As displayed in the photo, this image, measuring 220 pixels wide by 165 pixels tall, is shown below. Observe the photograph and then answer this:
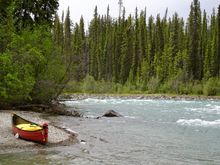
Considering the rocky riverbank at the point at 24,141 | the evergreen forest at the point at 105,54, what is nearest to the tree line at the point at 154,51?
the evergreen forest at the point at 105,54

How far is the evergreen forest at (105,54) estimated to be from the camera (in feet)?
114

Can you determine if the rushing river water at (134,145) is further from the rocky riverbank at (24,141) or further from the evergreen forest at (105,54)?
the evergreen forest at (105,54)

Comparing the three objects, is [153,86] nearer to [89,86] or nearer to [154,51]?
[89,86]

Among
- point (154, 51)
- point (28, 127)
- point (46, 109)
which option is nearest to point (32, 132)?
point (28, 127)

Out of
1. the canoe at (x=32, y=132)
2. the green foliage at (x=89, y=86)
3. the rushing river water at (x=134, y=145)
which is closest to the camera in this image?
the rushing river water at (x=134, y=145)

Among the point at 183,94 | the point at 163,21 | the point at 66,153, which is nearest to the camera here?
the point at 66,153

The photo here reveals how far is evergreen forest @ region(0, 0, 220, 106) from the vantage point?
34750 mm

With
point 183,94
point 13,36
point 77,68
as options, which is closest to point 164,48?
point 183,94

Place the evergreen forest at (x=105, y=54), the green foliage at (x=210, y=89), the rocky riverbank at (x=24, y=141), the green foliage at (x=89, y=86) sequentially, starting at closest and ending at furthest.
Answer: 1. the rocky riverbank at (x=24, y=141)
2. the evergreen forest at (x=105, y=54)
3. the green foliage at (x=210, y=89)
4. the green foliage at (x=89, y=86)

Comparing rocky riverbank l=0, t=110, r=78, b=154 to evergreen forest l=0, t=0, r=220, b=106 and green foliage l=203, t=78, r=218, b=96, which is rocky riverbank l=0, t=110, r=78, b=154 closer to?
evergreen forest l=0, t=0, r=220, b=106

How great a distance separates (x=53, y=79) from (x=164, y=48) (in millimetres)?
57079

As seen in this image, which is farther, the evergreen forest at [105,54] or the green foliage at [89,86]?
the green foliage at [89,86]

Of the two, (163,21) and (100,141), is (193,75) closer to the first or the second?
(163,21)

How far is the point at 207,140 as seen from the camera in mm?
25359
